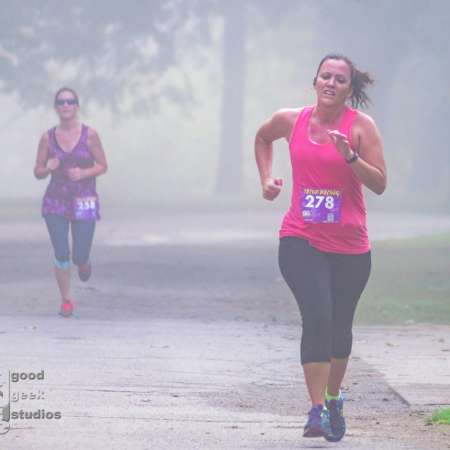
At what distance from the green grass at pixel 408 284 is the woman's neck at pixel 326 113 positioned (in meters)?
6.59

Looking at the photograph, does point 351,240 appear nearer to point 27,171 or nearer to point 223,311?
point 223,311

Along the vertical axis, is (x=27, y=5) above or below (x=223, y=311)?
above

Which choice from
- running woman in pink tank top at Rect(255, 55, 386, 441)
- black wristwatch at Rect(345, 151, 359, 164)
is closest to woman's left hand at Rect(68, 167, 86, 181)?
running woman in pink tank top at Rect(255, 55, 386, 441)

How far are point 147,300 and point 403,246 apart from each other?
1028 cm

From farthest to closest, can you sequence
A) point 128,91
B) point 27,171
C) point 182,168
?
point 27,171 → point 182,168 → point 128,91

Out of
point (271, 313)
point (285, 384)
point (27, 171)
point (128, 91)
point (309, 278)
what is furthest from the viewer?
point (27, 171)

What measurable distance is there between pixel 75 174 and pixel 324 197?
20.7 feet

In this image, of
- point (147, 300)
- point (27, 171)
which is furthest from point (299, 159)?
point (27, 171)

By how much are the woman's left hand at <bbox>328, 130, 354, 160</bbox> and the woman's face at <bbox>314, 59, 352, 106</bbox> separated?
368 mm

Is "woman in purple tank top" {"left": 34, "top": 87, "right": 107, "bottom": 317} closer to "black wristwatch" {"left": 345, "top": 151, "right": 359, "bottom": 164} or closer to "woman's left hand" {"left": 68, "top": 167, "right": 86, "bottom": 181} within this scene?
"woman's left hand" {"left": 68, "top": 167, "right": 86, "bottom": 181}

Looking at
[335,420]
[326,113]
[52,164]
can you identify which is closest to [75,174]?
[52,164]

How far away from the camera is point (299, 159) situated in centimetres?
786

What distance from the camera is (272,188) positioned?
796 cm

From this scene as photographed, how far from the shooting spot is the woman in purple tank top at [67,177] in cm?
1387
